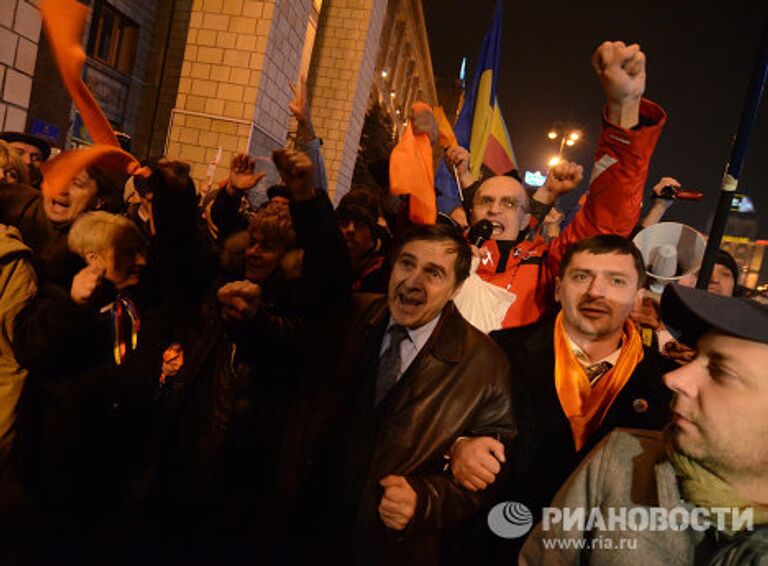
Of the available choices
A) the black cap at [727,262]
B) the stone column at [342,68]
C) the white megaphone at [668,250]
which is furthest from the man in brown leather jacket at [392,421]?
the stone column at [342,68]

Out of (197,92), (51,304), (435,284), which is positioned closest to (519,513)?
(435,284)

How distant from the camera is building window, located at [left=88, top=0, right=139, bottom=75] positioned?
14.5m

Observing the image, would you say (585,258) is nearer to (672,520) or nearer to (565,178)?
(565,178)

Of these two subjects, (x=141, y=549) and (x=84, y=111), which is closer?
(x=84, y=111)

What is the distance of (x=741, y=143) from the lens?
284 centimetres

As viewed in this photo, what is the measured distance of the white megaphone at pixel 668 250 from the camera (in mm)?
3000

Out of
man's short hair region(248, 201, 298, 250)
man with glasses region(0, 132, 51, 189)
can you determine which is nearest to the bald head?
man's short hair region(248, 201, 298, 250)

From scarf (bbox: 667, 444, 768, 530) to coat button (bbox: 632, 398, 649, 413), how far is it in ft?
2.30

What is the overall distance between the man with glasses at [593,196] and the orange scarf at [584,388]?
0.59 metres

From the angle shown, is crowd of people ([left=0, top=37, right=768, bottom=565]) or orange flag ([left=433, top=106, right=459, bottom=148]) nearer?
crowd of people ([left=0, top=37, right=768, bottom=565])

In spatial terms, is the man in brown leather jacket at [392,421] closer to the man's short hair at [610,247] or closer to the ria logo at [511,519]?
the ria logo at [511,519]

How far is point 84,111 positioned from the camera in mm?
2289

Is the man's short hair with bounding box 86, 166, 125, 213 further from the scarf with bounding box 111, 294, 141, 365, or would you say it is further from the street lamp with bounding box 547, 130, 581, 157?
the street lamp with bounding box 547, 130, 581, 157

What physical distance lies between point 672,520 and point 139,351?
244 cm
